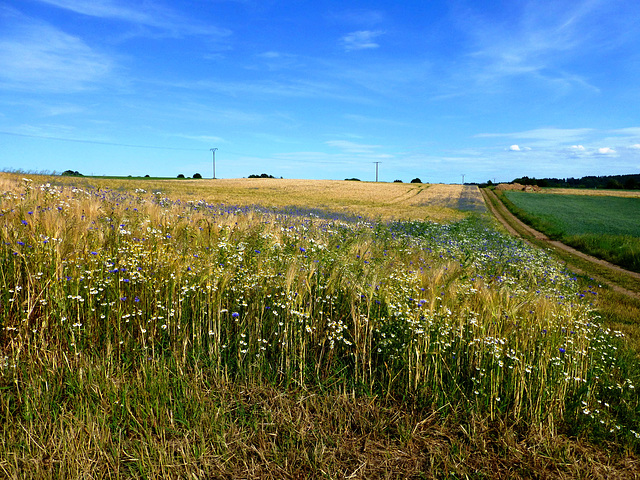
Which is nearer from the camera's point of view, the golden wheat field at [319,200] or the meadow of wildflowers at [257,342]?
the meadow of wildflowers at [257,342]

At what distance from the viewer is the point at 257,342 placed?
407 cm

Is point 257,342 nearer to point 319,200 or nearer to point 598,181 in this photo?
point 319,200

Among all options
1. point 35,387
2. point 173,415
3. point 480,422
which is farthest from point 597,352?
point 35,387

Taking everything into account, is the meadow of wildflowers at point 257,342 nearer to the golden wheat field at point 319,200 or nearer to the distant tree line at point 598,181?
the golden wheat field at point 319,200

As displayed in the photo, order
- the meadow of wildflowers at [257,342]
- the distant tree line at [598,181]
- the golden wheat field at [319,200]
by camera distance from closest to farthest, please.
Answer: the meadow of wildflowers at [257,342]
the golden wheat field at [319,200]
the distant tree line at [598,181]

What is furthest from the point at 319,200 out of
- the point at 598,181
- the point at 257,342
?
the point at 598,181

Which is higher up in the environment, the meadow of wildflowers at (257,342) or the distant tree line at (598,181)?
the distant tree line at (598,181)

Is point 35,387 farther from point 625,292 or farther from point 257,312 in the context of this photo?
point 625,292

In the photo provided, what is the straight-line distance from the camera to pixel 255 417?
3289mm

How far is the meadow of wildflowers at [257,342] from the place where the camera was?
3.34 metres

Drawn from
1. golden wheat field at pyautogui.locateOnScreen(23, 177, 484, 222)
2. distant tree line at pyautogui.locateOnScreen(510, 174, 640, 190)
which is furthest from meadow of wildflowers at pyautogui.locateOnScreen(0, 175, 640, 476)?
distant tree line at pyautogui.locateOnScreen(510, 174, 640, 190)

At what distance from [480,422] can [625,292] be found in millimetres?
9567

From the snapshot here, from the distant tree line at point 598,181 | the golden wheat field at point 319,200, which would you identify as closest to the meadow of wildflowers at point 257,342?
the golden wheat field at point 319,200

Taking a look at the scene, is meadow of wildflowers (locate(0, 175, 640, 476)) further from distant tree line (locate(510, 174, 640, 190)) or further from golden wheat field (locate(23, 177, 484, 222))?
distant tree line (locate(510, 174, 640, 190))
